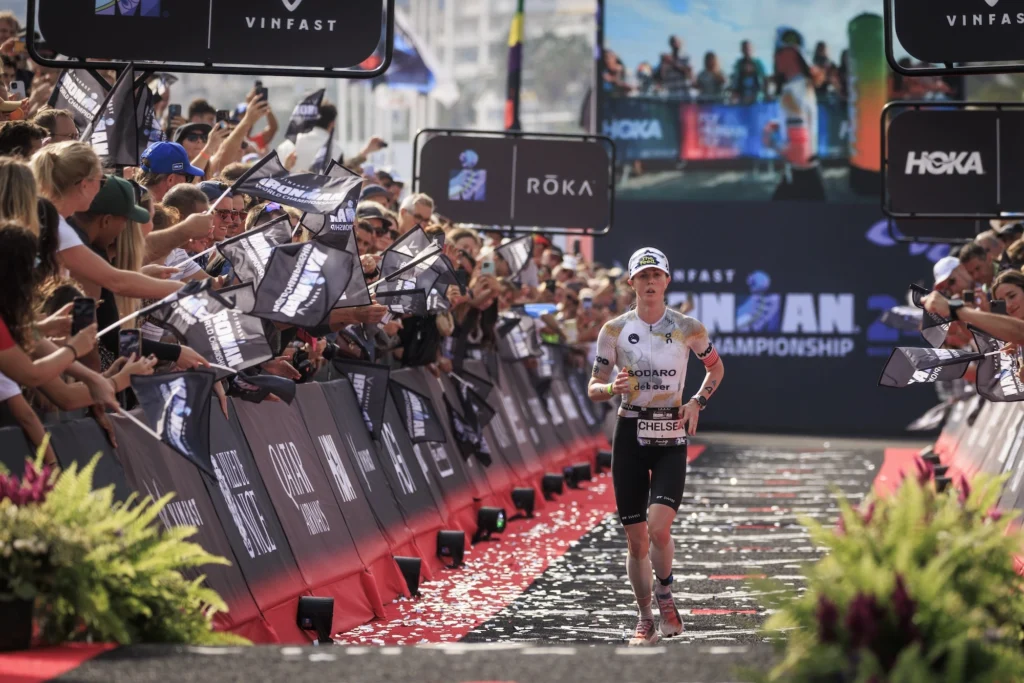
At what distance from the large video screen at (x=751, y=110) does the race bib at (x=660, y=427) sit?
79.9 ft

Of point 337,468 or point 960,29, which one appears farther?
point 337,468

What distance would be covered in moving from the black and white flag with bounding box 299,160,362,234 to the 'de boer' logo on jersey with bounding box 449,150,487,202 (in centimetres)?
891

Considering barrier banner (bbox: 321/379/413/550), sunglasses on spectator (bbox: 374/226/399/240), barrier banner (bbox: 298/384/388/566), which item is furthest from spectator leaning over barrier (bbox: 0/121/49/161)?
sunglasses on spectator (bbox: 374/226/399/240)

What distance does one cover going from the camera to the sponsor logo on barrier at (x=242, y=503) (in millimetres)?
8414

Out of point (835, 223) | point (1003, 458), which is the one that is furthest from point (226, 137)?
point (835, 223)

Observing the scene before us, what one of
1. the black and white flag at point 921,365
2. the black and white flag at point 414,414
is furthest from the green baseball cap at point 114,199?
the black and white flag at point 921,365

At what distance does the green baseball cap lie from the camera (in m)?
7.68

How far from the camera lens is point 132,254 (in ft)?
25.5

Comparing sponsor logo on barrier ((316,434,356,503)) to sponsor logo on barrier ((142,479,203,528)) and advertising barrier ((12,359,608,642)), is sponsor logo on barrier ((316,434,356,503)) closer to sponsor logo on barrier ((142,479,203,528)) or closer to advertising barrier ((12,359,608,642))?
advertising barrier ((12,359,608,642))

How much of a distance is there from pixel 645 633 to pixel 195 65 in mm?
4240

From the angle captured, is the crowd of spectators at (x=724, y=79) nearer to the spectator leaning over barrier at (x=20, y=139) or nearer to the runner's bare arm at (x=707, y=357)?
the runner's bare arm at (x=707, y=357)

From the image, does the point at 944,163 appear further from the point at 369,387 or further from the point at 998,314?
the point at 369,387

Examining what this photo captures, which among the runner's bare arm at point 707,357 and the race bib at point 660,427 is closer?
the race bib at point 660,427

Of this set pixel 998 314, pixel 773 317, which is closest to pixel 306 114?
pixel 998 314
